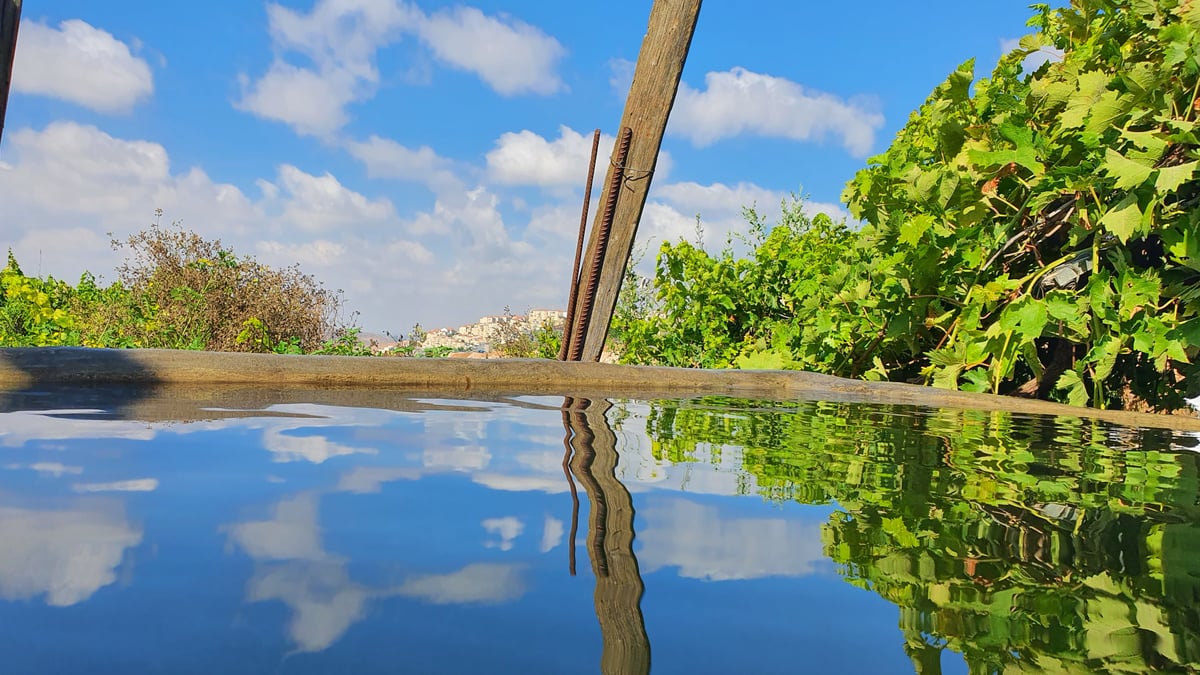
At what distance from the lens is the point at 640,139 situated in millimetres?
5516

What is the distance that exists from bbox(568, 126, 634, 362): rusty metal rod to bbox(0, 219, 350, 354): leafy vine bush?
2597 millimetres

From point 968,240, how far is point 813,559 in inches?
154

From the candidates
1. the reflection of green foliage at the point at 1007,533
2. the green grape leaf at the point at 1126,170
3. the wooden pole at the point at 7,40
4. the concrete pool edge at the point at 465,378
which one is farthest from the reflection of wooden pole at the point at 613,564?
the wooden pole at the point at 7,40

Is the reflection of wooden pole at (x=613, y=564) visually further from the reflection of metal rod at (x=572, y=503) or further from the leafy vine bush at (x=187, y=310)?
the leafy vine bush at (x=187, y=310)

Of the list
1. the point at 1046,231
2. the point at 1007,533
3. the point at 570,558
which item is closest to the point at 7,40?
the point at 570,558

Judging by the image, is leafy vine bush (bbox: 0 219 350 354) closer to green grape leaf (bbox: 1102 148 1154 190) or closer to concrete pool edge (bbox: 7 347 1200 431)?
concrete pool edge (bbox: 7 347 1200 431)

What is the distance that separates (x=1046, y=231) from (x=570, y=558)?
14.3 feet

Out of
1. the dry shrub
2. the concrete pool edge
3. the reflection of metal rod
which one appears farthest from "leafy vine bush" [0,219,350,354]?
the reflection of metal rod

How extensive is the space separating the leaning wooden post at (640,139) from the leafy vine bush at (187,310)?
2.75 meters

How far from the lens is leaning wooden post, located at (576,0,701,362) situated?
5.32 meters

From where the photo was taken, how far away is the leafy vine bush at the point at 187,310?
701 cm

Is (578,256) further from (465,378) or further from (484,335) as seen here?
(484,335)

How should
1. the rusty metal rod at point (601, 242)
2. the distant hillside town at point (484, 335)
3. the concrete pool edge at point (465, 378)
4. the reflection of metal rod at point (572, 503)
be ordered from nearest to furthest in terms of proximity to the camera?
the reflection of metal rod at point (572, 503) → the concrete pool edge at point (465, 378) → the rusty metal rod at point (601, 242) → the distant hillside town at point (484, 335)

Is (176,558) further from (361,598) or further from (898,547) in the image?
(898,547)
